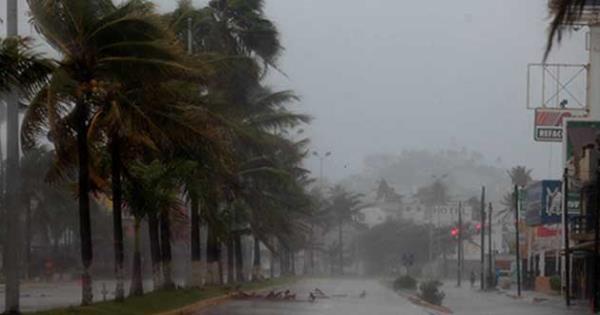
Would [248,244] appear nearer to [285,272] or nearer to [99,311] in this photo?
[285,272]

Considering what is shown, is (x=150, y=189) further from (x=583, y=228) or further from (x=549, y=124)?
(x=549, y=124)

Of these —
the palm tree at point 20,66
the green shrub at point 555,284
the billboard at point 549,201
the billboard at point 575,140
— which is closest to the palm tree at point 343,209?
the billboard at point 549,201

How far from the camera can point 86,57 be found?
80.4ft

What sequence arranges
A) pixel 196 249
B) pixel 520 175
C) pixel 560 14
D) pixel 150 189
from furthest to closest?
pixel 520 175 < pixel 196 249 < pixel 150 189 < pixel 560 14

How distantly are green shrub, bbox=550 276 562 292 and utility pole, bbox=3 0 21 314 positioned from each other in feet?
145

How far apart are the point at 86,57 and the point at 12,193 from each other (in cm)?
422

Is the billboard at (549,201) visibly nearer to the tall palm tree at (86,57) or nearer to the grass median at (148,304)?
the grass median at (148,304)

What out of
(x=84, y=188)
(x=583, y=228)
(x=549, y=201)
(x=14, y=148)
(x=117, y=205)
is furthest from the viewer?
(x=549, y=201)

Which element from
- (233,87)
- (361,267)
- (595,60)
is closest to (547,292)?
(595,60)

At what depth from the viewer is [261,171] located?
4966cm

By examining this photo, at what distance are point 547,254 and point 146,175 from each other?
47371 millimetres

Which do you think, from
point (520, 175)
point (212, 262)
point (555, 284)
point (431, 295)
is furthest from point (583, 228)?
point (520, 175)

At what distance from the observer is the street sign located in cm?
6206

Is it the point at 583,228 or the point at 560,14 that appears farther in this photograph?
the point at 583,228
